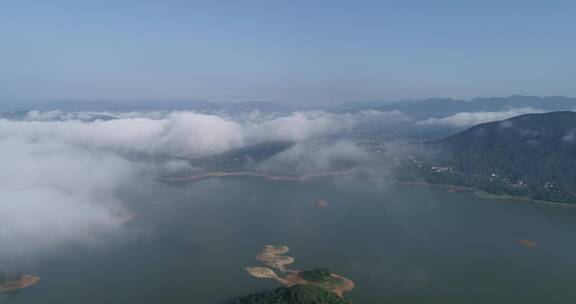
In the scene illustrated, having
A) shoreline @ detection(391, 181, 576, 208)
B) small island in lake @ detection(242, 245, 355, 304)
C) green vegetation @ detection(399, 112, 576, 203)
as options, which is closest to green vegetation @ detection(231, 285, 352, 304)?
small island in lake @ detection(242, 245, 355, 304)

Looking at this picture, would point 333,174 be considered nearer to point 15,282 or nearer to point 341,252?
point 341,252

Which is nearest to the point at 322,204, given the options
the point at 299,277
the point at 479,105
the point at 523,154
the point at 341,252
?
the point at 341,252

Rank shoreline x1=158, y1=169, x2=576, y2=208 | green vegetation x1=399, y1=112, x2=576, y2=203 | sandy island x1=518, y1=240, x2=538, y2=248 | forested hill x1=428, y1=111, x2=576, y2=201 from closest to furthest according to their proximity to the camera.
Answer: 1. sandy island x1=518, y1=240, x2=538, y2=248
2. shoreline x1=158, y1=169, x2=576, y2=208
3. green vegetation x1=399, y1=112, x2=576, y2=203
4. forested hill x1=428, y1=111, x2=576, y2=201

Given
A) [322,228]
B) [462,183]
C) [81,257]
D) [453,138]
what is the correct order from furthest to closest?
[453,138]
[462,183]
[322,228]
[81,257]

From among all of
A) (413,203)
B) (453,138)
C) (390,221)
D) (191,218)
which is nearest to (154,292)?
(191,218)

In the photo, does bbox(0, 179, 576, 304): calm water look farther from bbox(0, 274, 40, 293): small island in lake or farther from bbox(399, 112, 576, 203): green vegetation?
bbox(399, 112, 576, 203): green vegetation

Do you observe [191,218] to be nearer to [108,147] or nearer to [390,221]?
[390,221]
